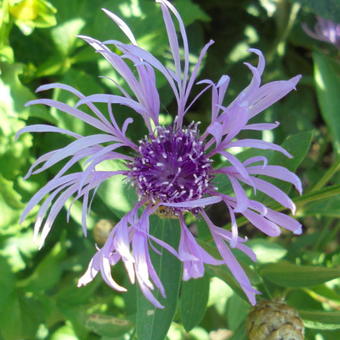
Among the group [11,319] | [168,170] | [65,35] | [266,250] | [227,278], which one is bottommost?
[11,319]

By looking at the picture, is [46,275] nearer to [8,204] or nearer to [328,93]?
[8,204]

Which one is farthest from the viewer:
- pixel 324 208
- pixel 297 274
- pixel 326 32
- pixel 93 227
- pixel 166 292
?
pixel 326 32

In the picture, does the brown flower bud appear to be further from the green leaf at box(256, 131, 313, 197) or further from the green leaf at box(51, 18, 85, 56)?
the green leaf at box(51, 18, 85, 56)

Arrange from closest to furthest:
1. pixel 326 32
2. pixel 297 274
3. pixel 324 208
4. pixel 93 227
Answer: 1. pixel 297 274
2. pixel 324 208
3. pixel 93 227
4. pixel 326 32

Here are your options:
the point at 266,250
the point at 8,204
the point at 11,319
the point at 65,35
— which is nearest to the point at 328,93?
the point at 266,250

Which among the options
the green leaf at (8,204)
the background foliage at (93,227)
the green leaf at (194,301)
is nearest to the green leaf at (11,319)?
the background foliage at (93,227)

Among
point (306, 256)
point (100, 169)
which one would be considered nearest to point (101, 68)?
point (100, 169)

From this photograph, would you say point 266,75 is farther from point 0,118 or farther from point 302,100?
point 0,118
